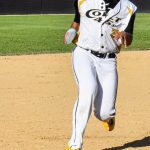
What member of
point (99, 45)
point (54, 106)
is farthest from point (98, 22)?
point (54, 106)

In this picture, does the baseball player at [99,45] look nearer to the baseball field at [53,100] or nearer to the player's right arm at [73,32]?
the player's right arm at [73,32]

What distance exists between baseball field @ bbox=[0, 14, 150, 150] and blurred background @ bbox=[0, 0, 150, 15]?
1757cm

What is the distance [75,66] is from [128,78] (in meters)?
5.81

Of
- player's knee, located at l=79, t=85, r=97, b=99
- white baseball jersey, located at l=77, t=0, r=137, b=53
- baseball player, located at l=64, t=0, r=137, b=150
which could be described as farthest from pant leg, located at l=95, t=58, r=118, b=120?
player's knee, located at l=79, t=85, r=97, b=99

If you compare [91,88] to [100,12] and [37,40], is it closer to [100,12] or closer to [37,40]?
[100,12]

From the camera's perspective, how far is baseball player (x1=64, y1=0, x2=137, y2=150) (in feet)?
19.4

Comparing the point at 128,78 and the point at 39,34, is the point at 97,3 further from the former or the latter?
the point at 39,34

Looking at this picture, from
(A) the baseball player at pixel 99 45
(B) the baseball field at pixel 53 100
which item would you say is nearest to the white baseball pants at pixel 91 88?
(A) the baseball player at pixel 99 45

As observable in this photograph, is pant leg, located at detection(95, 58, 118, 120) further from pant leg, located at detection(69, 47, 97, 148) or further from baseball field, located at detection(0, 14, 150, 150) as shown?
baseball field, located at detection(0, 14, 150, 150)

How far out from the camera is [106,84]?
6070 mm

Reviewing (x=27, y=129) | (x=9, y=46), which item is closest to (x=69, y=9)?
(x=9, y=46)

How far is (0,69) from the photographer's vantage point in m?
12.8

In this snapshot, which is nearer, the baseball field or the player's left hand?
the player's left hand

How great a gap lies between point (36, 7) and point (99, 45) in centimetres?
3029
